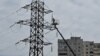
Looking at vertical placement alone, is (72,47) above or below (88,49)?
above

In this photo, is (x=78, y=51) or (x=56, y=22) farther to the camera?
(x=78, y=51)

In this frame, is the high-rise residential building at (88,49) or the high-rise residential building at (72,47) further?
the high-rise residential building at (88,49)

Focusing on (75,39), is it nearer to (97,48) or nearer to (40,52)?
(97,48)

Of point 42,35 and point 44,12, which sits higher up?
point 44,12

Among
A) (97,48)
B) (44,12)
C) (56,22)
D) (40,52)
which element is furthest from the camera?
(97,48)

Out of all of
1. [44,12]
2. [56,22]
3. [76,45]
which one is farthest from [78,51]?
[56,22]

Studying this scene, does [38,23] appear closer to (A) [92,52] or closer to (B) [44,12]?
(B) [44,12]

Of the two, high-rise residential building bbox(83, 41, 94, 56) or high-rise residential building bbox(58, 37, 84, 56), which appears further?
high-rise residential building bbox(83, 41, 94, 56)

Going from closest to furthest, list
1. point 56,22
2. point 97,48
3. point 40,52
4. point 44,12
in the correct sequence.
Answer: point 56,22 < point 40,52 < point 44,12 < point 97,48

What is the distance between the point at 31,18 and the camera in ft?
195

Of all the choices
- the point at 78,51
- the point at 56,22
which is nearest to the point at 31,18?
the point at 56,22

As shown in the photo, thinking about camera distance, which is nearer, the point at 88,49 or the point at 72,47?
the point at 88,49

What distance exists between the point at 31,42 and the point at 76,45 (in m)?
139

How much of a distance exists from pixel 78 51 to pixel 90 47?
27.5 ft
